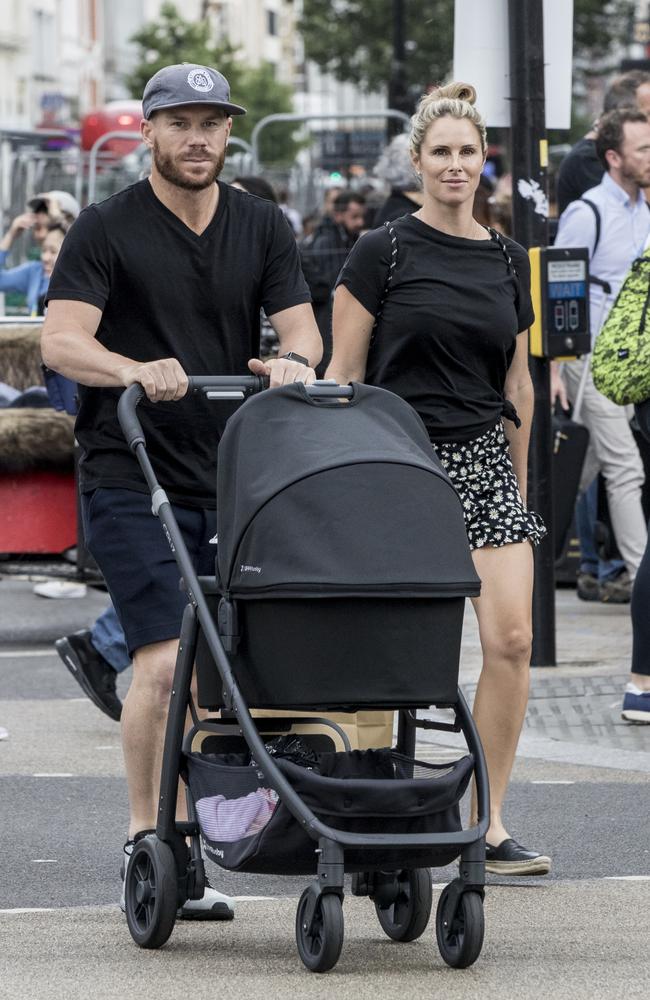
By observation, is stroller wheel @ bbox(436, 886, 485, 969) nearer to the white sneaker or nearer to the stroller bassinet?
the stroller bassinet

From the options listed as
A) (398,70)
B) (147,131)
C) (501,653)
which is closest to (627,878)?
(501,653)

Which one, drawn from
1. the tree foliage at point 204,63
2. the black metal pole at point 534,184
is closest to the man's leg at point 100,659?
the black metal pole at point 534,184

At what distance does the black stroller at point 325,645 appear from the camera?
4.45 meters

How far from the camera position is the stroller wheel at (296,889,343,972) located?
445 centimetres

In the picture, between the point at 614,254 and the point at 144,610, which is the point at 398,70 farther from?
the point at 144,610

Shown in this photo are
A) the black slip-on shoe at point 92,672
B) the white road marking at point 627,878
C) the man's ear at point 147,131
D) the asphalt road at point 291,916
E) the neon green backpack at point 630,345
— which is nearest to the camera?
the asphalt road at point 291,916

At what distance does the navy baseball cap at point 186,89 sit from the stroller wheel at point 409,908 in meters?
1.89

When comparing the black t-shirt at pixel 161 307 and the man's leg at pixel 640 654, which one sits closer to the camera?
the black t-shirt at pixel 161 307

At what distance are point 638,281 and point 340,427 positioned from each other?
320 centimetres

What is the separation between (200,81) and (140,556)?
116 centimetres

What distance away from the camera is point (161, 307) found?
5.27 metres

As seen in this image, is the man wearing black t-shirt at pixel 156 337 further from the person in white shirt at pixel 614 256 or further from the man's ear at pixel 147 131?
the person in white shirt at pixel 614 256

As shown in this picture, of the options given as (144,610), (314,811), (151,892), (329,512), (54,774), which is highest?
(329,512)

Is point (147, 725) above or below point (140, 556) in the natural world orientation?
below
